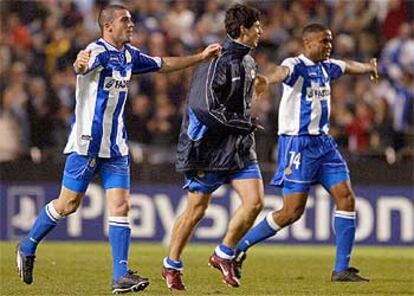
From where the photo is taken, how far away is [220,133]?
11586mm

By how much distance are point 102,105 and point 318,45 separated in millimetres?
2704

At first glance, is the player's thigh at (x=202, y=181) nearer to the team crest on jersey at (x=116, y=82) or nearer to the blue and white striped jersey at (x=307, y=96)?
the team crest on jersey at (x=116, y=82)

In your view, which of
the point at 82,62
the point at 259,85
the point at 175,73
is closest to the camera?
the point at 82,62

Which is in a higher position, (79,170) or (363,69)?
(363,69)

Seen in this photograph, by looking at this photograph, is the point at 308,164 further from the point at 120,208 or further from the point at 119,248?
the point at 119,248

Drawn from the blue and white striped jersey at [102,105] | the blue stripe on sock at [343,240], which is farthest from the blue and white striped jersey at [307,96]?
the blue and white striped jersey at [102,105]

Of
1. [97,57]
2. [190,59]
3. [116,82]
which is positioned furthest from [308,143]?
[97,57]

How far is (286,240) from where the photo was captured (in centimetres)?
1877

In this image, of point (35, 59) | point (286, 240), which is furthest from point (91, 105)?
point (35, 59)

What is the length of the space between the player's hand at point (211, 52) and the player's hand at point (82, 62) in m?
0.99

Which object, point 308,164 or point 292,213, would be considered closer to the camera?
point 308,164

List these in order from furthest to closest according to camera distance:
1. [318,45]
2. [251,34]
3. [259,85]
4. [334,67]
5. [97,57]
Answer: [334,67]
[318,45]
[259,85]
[251,34]
[97,57]

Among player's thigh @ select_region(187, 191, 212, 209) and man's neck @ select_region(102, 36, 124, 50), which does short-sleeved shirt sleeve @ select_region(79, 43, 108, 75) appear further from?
player's thigh @ select_region(187, 191, 212, 209)

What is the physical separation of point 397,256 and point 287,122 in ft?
12.9
